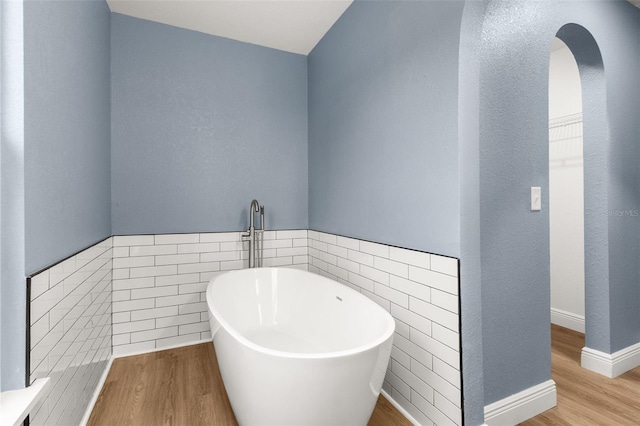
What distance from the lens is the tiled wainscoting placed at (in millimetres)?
1369

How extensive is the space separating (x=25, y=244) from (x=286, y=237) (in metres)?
2.12

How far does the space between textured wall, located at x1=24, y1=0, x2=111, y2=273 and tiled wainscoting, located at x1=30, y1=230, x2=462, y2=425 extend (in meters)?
0.15

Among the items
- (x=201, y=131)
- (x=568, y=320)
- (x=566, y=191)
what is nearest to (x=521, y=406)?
(x=568, y=320)

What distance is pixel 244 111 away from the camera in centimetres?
292

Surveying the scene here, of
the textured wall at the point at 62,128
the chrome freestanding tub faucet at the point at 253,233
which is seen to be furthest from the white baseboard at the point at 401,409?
the textured wall at the point at 62,128

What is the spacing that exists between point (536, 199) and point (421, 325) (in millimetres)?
944

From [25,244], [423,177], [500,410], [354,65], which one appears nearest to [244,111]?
[354,65]

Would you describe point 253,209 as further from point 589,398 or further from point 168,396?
point 589,398

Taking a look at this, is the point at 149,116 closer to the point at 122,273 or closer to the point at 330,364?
the point at 122,273

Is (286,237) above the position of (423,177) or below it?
below

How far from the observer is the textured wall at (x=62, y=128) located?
1.13 meters

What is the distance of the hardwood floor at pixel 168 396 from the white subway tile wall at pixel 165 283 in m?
0.19

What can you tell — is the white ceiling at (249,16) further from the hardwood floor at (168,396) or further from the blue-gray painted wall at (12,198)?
the hardwood floor at (168,396)

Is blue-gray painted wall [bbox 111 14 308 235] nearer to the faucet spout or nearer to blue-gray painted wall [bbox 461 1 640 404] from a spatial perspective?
the faucet spout
